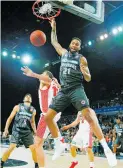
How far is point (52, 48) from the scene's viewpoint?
1811 cm

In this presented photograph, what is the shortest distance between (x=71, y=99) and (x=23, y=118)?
226cm

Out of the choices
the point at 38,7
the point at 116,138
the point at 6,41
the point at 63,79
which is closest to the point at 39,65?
the point at 6,41

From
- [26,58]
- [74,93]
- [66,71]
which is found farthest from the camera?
[26,58]

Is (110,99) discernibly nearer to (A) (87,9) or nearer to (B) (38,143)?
(A) (87,9)

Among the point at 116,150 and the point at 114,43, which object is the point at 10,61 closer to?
the point at 114,43

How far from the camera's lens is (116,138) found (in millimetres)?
10586

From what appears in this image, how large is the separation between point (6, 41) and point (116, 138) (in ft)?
31.8

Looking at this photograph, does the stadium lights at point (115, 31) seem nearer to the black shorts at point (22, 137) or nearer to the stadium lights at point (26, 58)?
the stadium lights at point (26, 58)

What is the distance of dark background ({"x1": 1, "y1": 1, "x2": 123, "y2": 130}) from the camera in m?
14.4

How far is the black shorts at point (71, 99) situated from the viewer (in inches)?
156

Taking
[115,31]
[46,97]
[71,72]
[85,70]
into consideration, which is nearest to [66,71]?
[71,72]

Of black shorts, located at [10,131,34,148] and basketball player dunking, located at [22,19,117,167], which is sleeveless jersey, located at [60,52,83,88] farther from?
black shorts, located at [10,131,34,148]

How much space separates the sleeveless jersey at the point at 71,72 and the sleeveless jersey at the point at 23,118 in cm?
217

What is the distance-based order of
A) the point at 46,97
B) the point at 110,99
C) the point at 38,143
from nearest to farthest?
the point at 38,143, the point at 46,97, the point at 110,99
